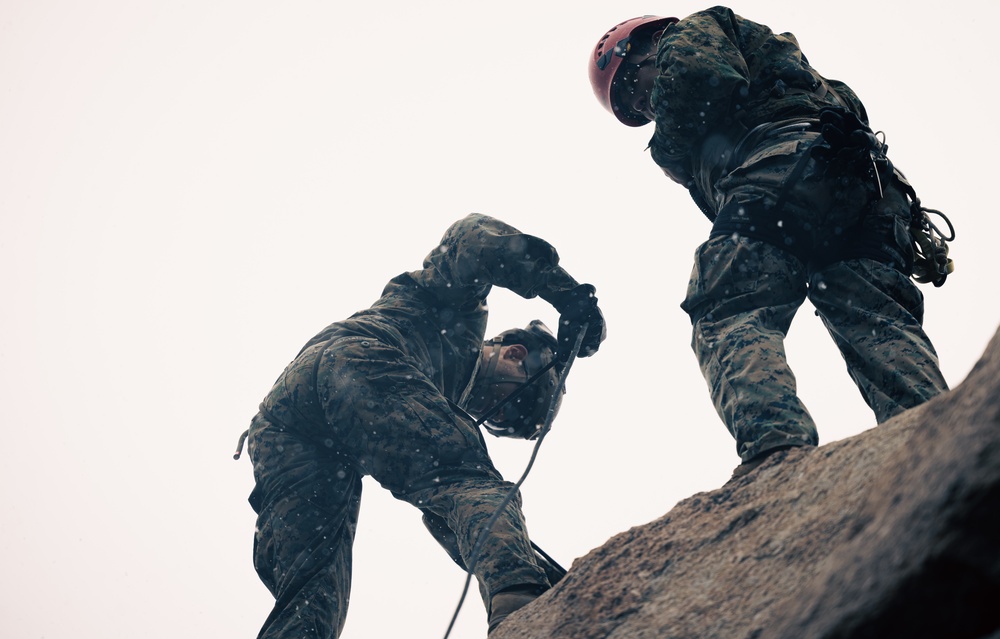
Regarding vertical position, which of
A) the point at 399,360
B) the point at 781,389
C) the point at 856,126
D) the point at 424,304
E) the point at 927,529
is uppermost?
the point at 424,304

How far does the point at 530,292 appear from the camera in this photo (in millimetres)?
4172

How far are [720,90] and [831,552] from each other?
1845 millimetres

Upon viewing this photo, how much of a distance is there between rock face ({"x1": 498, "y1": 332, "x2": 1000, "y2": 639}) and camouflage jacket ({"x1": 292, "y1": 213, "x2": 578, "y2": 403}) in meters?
1.79

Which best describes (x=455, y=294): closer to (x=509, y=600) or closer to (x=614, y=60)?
(x=614, y=60)

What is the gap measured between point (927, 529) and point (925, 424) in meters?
0.39

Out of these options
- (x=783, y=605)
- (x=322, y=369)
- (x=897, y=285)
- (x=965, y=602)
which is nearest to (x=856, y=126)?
(x=897, y=285)

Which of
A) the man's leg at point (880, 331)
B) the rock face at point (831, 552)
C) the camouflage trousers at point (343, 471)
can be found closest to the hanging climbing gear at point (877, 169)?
the man's leg at point (880, 331)

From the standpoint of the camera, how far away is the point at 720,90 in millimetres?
2990

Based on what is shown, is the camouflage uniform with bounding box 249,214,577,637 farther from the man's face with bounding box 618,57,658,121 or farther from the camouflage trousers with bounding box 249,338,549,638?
the man's face with bounding box 618,57,658,121

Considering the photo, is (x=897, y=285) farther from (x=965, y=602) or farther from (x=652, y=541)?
(x=965, y=602)

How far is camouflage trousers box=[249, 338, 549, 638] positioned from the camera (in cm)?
338

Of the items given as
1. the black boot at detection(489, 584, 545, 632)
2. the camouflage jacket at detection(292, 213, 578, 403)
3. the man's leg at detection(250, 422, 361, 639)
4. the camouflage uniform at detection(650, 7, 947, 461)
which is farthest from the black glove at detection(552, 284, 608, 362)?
the black boot at detection(489, 584, 545, 632)

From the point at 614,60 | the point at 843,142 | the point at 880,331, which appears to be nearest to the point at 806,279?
the point at 880,331

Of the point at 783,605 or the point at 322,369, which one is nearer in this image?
the point at 783,605
